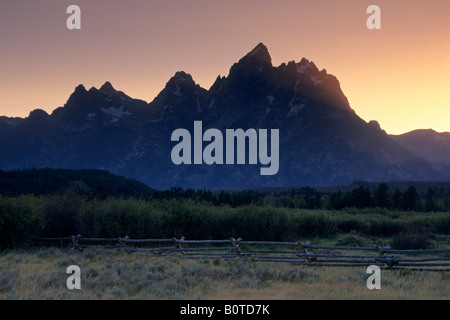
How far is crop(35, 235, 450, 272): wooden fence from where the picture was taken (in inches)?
579

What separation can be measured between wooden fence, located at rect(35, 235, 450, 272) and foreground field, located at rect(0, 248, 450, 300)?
0.54m

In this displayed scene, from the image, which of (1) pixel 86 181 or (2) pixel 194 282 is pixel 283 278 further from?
(1) pixel 86 181

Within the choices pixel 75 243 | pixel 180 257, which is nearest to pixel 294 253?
pixel 180 257

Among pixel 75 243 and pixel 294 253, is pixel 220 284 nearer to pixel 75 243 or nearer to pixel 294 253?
pixel 294 253

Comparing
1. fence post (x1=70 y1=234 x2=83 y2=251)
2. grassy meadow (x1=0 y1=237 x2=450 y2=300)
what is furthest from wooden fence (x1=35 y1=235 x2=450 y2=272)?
grassy meadow (x1=0 y1=237 x2=450 y2=300)

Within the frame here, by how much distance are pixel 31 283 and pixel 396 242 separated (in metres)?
18.8

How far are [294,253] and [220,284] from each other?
650cm

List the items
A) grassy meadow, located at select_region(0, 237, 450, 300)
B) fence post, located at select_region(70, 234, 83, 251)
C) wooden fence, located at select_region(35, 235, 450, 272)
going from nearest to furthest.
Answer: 1. grassy meadow, located at select_region(0, 237, 450, 300)
2. wooden fence, located at select_region(35, 235, 450, 272)
3. fence post, located at select_region(70, 234, 83, 251)

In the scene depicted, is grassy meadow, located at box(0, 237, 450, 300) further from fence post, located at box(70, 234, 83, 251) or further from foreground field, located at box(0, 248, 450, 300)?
fence post, located at box(70, 234, 83, 251)

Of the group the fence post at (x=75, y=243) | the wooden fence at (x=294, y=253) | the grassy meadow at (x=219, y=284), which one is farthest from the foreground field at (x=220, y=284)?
the fence post at (x=75, y=243)

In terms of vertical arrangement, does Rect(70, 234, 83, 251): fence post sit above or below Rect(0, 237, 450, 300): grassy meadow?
below

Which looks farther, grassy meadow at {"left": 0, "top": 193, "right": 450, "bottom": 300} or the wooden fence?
the wooden fence

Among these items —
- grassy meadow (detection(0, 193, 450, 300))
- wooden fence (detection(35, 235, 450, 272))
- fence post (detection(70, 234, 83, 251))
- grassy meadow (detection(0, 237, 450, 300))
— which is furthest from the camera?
fence post (detection(70, 234, 83, 251))
